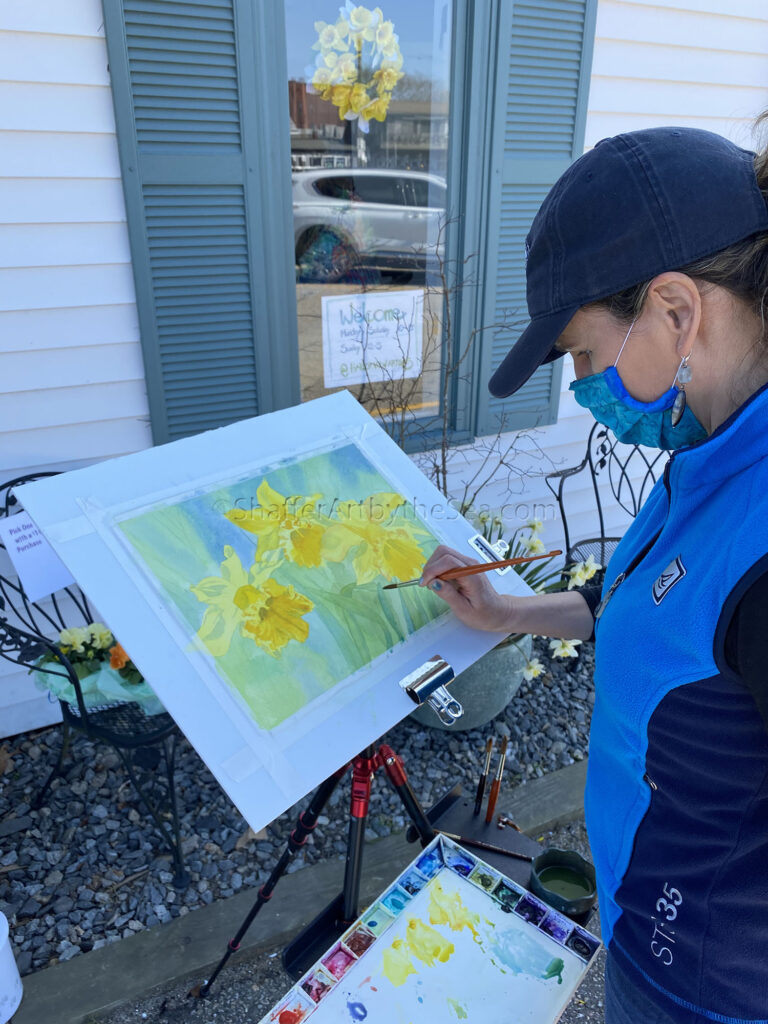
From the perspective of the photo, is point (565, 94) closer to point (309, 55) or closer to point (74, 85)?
point (309, 55)

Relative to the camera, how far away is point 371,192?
287 centimetres

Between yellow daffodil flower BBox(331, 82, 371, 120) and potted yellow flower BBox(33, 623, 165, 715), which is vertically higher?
yellow daffodil flower BBox(331, 82, 371, 120)

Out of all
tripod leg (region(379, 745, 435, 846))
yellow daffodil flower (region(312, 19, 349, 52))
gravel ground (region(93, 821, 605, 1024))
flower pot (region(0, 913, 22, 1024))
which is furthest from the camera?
yellow daffodil flower (region(312, 19, 349, 52))

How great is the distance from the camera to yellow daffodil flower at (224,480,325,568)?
1.41 m

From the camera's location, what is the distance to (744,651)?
74cm

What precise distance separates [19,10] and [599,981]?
10.3ft

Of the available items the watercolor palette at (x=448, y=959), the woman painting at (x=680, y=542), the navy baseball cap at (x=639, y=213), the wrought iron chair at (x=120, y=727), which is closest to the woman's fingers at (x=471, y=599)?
the woman painting at (x=680, y=542)

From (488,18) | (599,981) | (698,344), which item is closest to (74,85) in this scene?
(488,18)

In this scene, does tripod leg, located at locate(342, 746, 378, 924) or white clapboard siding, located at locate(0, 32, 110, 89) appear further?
white clapboard siding, located at locate(0, 32, 110, 89)

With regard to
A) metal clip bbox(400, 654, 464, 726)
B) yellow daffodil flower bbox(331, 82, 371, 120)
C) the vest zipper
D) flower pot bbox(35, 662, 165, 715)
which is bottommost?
flower pot bbox(35, 662, 165, 715)

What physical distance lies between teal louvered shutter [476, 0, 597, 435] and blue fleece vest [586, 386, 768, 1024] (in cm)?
186

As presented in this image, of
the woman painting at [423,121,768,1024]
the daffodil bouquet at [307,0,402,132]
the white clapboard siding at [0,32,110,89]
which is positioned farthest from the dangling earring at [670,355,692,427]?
the daffodil bouquet at [307,0,402,132]

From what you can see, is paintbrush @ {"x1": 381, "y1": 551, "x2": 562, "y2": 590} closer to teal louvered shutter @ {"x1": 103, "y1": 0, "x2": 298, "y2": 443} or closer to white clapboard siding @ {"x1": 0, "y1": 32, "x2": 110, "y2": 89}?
teal louvered shutter @ {"x1": 103, "y1": 0, "x2": 298, "y2": 443}

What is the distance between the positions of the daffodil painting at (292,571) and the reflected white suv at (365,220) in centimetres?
145
